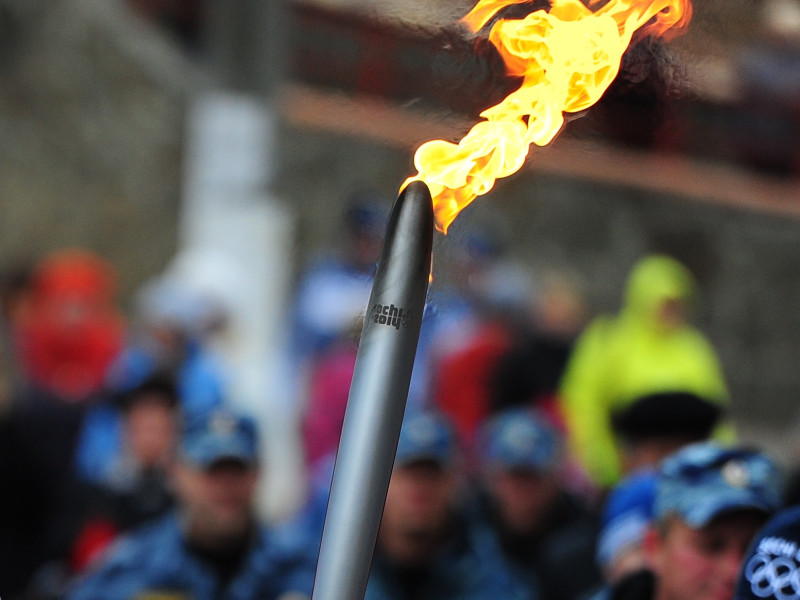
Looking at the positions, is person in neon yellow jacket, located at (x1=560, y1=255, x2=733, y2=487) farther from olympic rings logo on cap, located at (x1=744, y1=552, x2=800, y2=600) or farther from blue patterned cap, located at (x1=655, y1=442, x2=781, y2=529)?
olympic rings logo on cap, located at (x1=744, y1=552, x2=800, y2=600)

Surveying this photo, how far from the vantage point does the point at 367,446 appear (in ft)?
5.22

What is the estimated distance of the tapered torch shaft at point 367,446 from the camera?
1587 millimetres

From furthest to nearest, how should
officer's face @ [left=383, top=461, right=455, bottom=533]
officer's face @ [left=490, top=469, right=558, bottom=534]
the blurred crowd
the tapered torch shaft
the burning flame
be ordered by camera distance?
officer's face @ [left=490, top=469, right=558, bottom=534] → officer's face @ [left=383, top=461, right=455, bottom=533] → the blurred crowd → the burning flame → the tapered torch shaft

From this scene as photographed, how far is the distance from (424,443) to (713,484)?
4.47 feet

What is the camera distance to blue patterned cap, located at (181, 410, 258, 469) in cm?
354

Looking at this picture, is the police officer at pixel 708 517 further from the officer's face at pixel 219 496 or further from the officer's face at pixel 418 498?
the officer's face at pixel 219 496

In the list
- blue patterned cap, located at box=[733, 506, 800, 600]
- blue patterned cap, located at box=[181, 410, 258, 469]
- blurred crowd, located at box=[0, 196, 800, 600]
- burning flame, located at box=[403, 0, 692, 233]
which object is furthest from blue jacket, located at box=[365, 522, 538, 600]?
burning flame, located at box=[403, 0, 692, 233]

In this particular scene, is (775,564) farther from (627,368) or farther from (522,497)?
(627,368)

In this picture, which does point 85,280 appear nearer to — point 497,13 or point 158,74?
point 158,74

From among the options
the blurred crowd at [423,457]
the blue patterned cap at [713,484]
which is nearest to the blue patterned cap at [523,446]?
the blurred crowd at [423,457]

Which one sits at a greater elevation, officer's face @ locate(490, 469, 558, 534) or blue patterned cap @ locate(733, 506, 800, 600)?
officer's face @ locate(490, 469, 558, 534)

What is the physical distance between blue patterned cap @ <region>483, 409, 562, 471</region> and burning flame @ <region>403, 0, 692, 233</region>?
234 centimetres

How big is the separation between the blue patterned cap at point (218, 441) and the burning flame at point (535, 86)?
1845 millimetres

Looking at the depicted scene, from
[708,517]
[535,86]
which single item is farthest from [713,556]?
[535,86]
